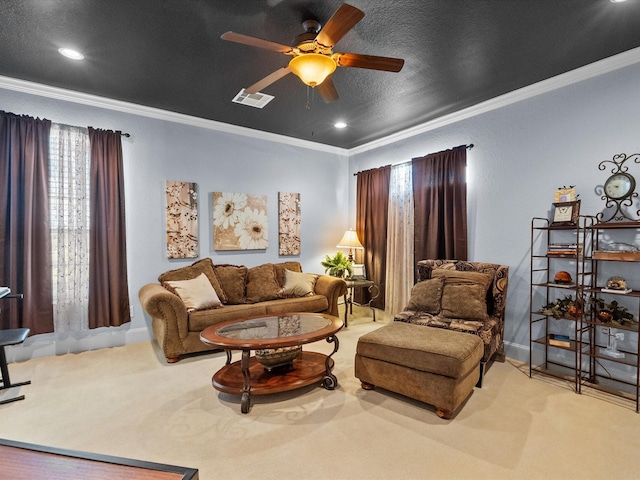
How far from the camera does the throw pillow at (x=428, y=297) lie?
3328 millimetres

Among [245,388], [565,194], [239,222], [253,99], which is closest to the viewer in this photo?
[245,388]

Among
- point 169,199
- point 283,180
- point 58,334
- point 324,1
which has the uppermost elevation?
point 324,1

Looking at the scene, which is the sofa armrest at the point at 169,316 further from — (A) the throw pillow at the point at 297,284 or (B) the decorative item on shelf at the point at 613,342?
(B) the decorative item on shelf at the point at 613,342

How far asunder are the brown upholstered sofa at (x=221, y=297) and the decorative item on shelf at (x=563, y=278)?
246 cm

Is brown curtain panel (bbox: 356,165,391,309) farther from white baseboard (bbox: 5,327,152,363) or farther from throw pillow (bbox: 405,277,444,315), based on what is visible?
white baseboard (bbox: 5,327,152,363)

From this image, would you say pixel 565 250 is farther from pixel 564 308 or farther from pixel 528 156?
pixel 528 156

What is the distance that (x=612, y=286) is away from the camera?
2.61 metres

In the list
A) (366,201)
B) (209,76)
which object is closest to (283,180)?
(366,201)

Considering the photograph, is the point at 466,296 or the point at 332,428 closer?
the point at 332,428

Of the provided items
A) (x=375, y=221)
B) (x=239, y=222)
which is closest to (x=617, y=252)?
(x=375, y=221)

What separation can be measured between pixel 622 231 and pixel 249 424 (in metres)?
3.44

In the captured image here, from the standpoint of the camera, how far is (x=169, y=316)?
329 centimetres

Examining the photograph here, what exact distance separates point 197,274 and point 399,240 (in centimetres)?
291

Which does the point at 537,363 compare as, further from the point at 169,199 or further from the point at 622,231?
the point at 169,199
